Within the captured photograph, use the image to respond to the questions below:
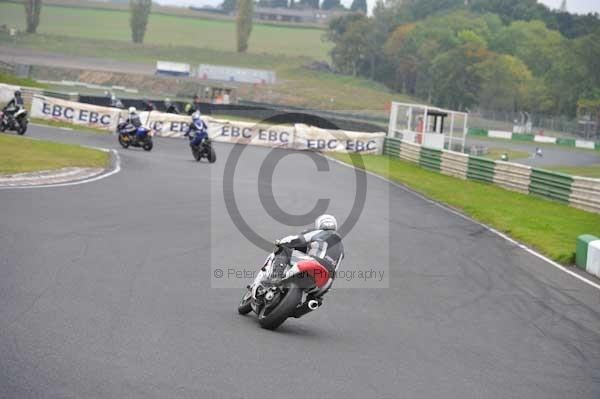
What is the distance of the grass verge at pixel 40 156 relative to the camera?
2152 centimetres

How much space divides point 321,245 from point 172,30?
135982 millimetres

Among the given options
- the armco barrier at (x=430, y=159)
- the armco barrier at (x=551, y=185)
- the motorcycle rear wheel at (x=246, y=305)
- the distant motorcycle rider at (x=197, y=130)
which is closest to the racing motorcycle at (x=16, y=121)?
the distant motorcycle rider at (x=197, y=130)

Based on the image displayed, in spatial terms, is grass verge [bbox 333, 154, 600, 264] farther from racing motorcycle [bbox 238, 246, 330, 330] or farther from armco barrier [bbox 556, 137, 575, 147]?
armco barrier [bbox 556, 137, 575, 147]

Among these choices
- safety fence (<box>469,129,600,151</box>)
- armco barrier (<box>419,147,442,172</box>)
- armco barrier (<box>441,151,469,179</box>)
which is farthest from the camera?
safety fence (<box>469,129,600,151</box>)

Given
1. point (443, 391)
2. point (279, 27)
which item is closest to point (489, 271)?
point (443, 391)

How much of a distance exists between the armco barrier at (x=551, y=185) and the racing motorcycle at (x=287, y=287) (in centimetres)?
1754

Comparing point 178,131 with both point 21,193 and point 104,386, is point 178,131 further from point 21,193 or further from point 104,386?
point 104,386

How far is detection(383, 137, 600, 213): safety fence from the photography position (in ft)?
80.1

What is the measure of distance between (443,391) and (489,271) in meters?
7.09

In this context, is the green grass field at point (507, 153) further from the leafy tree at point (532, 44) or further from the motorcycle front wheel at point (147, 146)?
the leafy tree at point (532, 44)

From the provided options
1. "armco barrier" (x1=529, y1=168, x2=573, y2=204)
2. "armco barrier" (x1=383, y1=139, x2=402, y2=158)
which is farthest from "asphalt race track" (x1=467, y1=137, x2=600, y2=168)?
"armco barrier" (x1=529, y1=168, x2=573, y2=204)

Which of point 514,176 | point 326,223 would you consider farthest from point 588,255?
point 514,176

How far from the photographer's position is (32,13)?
116 meters

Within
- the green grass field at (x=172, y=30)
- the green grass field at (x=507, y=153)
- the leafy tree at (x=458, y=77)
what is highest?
the green grass field at (x=172, y=30)
